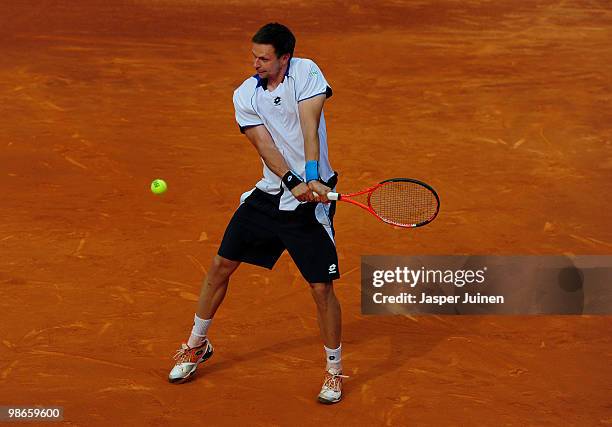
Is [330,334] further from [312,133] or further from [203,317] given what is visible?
[312,133]

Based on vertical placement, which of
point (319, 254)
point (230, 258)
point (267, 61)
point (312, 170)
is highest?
point (267, 61)

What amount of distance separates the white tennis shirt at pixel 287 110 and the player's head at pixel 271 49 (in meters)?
0.11

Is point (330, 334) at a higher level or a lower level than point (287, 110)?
lower

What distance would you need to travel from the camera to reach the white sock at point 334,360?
6809 mm

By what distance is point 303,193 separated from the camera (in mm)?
6301

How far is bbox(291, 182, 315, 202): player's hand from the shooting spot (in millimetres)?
6301

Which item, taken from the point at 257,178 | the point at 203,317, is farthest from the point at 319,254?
the point at 257,178

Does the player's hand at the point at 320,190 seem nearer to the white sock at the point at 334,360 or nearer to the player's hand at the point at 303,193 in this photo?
the player's hand at the point at 303,193

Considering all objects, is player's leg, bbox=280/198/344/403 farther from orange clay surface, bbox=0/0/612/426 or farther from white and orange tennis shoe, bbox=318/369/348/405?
orange clay surface, bbox=0/0/612/426

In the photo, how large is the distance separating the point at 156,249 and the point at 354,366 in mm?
2508

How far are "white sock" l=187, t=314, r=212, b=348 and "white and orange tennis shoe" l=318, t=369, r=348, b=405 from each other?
89 cm

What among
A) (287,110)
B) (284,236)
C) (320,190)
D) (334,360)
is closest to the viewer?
(320,190)

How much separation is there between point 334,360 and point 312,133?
1530 millimetres

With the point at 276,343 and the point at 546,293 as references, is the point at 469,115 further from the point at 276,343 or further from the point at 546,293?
the point at 276,343
